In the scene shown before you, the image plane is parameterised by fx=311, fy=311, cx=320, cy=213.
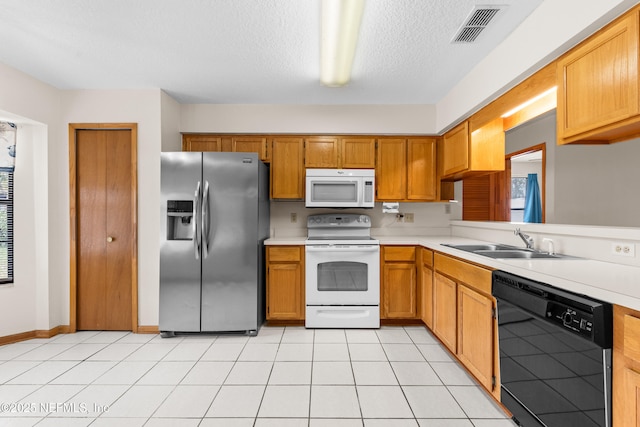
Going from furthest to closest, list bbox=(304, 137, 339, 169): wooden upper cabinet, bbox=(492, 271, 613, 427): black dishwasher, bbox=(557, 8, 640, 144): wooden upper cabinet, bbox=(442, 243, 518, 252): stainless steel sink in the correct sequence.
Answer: bbox=(304, 137, 339, 169): wooden upper cabinet
bbox=(442, 243, 518, 252): stainless steel sink
bbox=(557, 8, 640, 144): wooden upper cabinet
bbox=(492, 271, 613, 427): black dishwasher

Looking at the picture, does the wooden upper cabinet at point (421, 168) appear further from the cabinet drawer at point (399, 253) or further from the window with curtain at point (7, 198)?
the window with curtain at point (7, 198)

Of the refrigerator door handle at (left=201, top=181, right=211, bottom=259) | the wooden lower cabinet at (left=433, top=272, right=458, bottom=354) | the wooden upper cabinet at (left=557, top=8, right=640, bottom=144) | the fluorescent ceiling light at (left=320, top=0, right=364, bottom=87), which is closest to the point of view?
the wooden upper cabinet at (left=557, top=8, right=640, bottom=144)

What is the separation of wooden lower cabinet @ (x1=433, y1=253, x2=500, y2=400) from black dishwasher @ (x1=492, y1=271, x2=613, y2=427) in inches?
4.9

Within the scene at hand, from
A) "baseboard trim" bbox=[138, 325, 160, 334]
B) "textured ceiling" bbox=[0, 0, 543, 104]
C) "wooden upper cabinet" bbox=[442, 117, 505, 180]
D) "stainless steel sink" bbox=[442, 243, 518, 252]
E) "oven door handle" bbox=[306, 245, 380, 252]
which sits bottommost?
"baseboard trim" bbox=[138, 325, 160, 334]

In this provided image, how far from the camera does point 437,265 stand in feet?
9.38

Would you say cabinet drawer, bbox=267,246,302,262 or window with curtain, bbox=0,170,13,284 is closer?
window with curtain, bbox=0,170,13,284

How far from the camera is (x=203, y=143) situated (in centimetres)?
371

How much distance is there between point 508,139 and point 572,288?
85.8 inches

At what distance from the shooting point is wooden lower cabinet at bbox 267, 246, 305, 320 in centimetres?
336

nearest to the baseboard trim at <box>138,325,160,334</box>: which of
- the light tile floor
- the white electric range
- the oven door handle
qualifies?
the light tile floor

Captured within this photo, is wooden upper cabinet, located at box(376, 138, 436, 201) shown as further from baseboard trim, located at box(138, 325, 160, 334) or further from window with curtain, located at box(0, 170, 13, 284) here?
window with curtain, located at box(0, 170, 13, 284)

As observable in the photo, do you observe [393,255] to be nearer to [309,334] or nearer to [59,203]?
[309,334]

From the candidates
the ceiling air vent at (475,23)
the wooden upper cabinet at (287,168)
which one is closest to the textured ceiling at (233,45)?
the ceiling air vent at (475,23)

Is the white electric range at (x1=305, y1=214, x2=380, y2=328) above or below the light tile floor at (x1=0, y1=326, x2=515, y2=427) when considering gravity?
above
